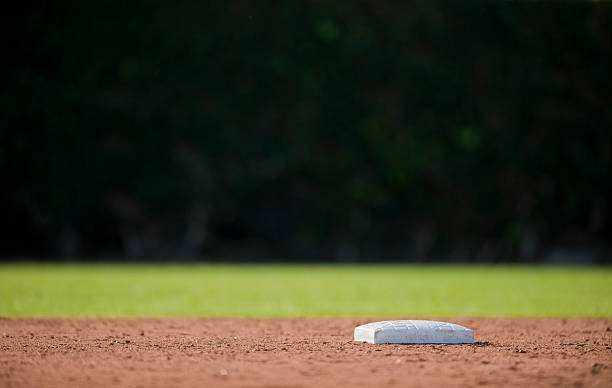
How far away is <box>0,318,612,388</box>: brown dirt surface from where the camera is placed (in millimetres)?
4996

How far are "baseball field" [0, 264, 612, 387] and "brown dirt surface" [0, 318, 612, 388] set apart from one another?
0.04 feet

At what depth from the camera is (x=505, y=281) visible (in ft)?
60.2

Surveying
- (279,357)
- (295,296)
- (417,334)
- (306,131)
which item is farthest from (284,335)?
(306,131)

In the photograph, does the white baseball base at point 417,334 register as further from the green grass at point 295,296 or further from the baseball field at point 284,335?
the green grass at point 295,296

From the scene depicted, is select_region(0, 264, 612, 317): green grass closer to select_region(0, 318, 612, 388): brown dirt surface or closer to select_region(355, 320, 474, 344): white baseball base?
select_region(0, 318, 612, 388): brown dirt surface

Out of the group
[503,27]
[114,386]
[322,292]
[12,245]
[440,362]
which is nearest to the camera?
[114,386]

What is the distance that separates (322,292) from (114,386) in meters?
10.1

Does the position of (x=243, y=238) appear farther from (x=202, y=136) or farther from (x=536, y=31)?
(x=536, y=31)

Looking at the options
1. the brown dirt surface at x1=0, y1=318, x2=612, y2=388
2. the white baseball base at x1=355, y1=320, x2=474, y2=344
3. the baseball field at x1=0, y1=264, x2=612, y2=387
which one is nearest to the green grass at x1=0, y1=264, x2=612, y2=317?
the baseball field at x1=0, y1=264, x2=612, y2=387

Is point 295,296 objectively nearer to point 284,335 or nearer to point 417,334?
point 284,335

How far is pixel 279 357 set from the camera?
238 inches

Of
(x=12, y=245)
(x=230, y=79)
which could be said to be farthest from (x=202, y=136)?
(x=12, y=245)

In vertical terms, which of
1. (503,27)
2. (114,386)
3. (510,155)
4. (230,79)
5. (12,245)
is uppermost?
(503,27)

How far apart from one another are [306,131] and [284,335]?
22.9 metres
